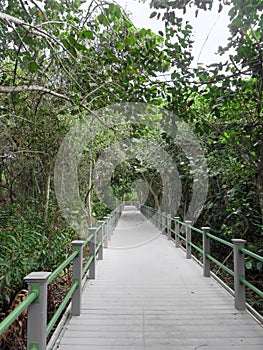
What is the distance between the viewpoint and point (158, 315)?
3.26 m

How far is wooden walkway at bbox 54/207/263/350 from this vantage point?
2631mm

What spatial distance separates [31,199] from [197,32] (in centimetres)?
440

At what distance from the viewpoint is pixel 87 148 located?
740cm

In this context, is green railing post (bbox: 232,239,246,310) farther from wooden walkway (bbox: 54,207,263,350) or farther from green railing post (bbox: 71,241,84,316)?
green railing post (bbox: 71,241,84,316)

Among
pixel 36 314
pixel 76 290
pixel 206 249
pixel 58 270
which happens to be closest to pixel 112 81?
pixel 58 270

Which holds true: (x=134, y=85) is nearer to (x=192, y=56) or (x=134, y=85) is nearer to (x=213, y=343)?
(x=192, y=56)

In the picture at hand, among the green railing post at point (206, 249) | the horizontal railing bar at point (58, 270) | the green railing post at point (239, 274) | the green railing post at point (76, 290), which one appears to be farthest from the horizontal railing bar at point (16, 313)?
the green railing post at point (206, 249)

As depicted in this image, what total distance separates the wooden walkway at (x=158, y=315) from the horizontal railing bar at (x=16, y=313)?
95cm

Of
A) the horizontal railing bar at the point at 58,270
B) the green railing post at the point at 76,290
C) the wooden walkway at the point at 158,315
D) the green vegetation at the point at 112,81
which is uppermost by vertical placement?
the green vegetation at the point at 112,81

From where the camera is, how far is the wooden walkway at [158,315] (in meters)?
2.63

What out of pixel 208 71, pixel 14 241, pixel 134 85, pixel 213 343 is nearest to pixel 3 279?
pixel 14 241

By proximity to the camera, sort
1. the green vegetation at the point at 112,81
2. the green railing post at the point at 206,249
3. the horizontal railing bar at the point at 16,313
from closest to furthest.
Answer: the horizontal railing bar at the point at 16,313 → the green vegetation at the point at 112,81 → the green railing post at the point at 206,249

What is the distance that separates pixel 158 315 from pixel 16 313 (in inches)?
82.8

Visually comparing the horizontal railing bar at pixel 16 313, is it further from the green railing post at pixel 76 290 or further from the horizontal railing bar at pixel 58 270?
the green railing post at pixel 76 290
